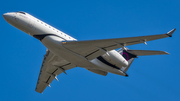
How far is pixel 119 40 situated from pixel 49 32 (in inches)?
258

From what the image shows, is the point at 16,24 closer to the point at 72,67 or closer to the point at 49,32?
the point at 49,32

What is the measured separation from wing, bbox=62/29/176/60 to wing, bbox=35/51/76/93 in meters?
3.76

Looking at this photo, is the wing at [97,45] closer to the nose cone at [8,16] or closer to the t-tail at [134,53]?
the t-tail at [134,53]

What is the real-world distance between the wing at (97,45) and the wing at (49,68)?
3.76 meters

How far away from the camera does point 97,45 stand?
1817 cm

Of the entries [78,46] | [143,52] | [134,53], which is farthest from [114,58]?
[78,46]

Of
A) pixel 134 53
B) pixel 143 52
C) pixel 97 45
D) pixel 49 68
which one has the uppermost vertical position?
pixel 134 53

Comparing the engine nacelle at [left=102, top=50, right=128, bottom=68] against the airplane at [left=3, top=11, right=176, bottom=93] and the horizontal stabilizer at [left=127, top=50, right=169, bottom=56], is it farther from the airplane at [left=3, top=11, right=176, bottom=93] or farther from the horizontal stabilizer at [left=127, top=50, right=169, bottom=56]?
the horizontal stabilizer at [left=127, top=50, right=169, bottom=56]

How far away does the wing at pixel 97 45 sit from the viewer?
16172 mm

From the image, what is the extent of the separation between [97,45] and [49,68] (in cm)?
870

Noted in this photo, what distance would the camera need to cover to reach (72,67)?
77.4ft

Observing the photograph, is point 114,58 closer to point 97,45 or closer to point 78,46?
point 97,45

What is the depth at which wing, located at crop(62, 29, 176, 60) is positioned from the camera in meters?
16.2

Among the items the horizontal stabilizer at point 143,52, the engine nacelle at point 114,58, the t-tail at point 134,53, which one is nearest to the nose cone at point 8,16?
the engine nacelle at point 114,58
